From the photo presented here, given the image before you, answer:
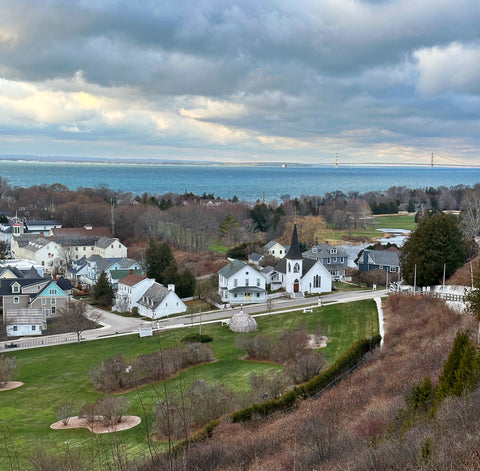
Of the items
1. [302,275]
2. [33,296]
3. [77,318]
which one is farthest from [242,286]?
[33,296]

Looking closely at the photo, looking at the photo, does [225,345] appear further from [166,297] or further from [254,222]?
[254,222]

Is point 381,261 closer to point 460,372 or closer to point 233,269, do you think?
point 233,269

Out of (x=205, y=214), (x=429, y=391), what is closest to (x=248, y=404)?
(x=429, y=391)

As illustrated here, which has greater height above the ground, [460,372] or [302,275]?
[460,372]

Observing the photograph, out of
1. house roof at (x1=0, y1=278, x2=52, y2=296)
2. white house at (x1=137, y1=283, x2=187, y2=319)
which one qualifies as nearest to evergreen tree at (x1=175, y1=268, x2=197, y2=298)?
white house at (x1=137, y1=283, x2=187, y2=319)

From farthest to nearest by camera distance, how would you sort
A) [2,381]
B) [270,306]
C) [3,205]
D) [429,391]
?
[3,205] < [270,306] < [2,381] < [429,391]

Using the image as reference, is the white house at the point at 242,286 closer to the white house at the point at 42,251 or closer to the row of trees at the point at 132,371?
the row of trees at the point at 132,371
